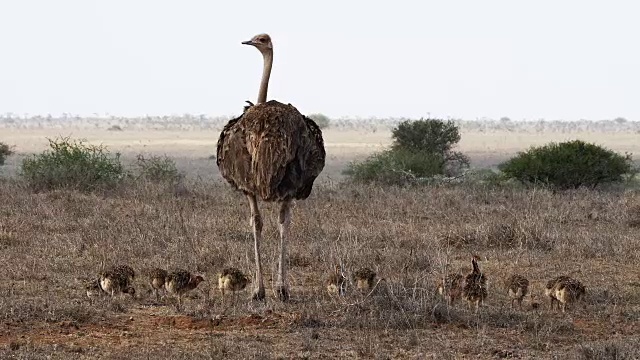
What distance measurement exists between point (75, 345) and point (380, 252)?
5.16 metres

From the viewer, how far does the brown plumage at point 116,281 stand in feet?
30.5

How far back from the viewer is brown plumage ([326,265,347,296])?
30.8ft

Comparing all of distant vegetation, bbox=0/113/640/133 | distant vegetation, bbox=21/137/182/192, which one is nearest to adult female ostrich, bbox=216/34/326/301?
distant vegetation, bbox=21/137/182/192

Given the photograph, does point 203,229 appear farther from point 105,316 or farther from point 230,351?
point 230,351

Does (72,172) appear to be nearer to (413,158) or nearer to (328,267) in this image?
(413,158)

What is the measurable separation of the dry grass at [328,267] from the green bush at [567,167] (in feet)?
8.85

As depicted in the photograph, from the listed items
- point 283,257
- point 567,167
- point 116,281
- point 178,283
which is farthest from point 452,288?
point 567,167

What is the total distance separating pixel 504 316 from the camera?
8.70 m

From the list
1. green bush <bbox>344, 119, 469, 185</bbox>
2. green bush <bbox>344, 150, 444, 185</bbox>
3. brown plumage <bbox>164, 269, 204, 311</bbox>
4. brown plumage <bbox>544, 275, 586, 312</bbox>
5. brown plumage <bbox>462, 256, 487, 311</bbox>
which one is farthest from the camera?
green bush <bbox>344, 119, 469, 185</bbox>

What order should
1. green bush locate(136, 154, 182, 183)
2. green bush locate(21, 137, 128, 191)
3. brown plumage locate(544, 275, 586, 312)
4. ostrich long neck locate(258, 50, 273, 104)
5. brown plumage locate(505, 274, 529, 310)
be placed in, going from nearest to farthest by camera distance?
brown plumage locate(544, 275, 586, 312) → brown plumage locate(505, 274, 529, 310) → ostrich long neck locate(258, 50, 273, 104) → green bush locate(21, 137, 128, 191) → green bush locate(136, 154, 182, 183)

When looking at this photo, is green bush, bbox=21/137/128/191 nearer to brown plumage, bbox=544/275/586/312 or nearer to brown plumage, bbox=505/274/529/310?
brown plumage, bbox=505/274/529/310

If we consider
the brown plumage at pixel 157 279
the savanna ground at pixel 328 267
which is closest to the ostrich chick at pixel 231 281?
the savanna ground at pixel 328 267

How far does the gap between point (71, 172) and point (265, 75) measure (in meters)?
10.5

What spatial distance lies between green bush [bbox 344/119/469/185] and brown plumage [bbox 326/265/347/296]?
12.3 m
